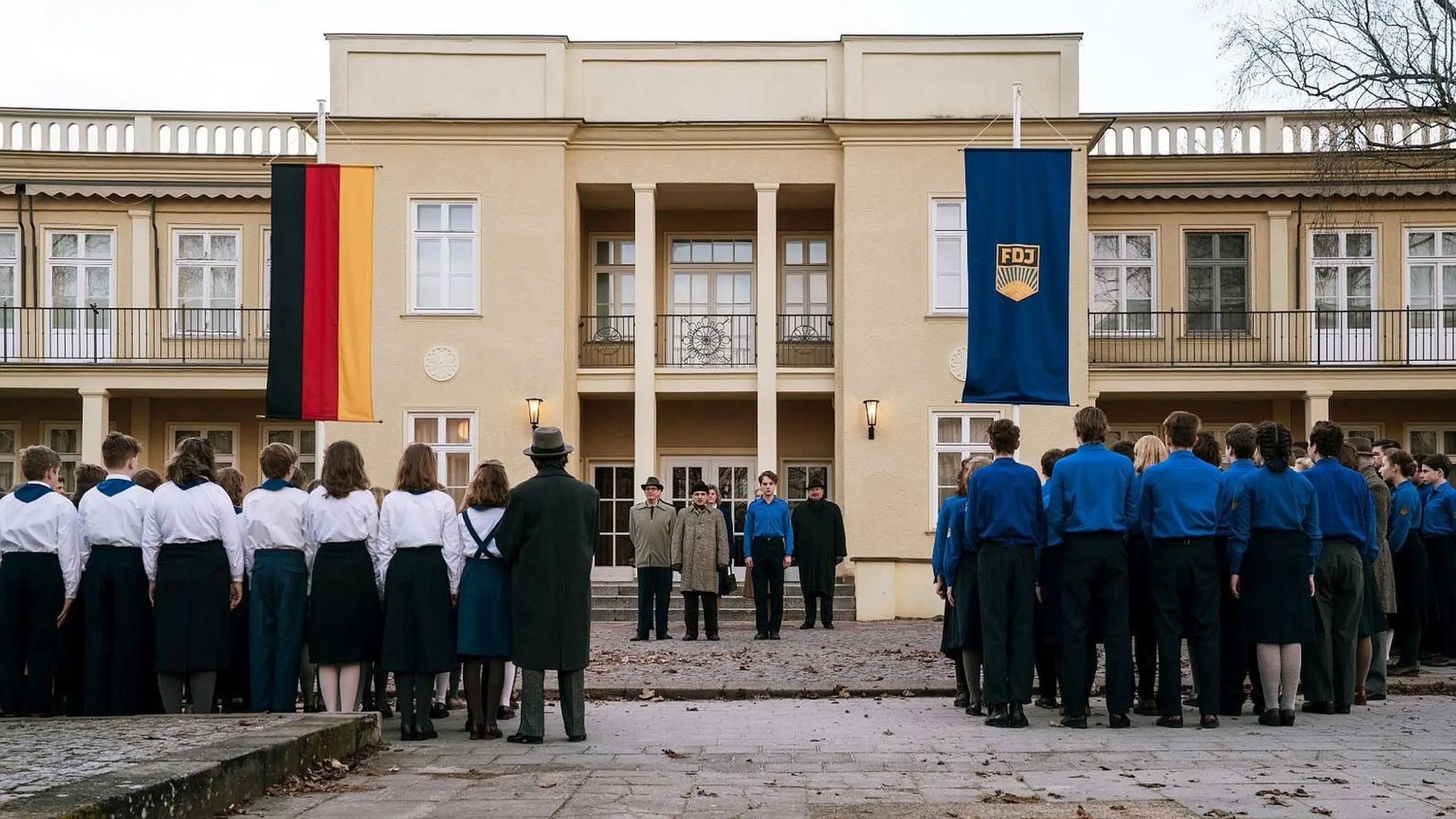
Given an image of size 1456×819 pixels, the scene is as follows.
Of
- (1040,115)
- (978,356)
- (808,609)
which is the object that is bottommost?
(808,609)

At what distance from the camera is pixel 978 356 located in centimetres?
1703

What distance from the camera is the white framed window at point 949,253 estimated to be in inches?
941

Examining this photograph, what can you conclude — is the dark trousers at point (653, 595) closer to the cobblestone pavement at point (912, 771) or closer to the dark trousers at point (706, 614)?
the dark trousers at point (706, 614)

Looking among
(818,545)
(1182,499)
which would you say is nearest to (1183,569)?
(1182,499)

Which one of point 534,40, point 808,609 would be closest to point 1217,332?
point 808,609

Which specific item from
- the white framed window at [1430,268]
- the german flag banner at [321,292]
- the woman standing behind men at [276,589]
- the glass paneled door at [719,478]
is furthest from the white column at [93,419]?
the woman standing behind men at [276,589]

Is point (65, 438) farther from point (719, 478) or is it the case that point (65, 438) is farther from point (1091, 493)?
point (1091, 493)

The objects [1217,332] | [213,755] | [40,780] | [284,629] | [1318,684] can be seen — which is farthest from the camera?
[1217,332]

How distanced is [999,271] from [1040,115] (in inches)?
286

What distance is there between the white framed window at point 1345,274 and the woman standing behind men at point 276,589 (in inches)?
819

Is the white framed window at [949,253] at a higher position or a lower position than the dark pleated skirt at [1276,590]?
higher

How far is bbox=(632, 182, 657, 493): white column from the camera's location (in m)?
24.2

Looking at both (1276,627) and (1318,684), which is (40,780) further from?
(1318,684)

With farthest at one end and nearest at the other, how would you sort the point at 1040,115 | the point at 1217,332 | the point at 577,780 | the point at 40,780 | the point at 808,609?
the point at 1217,332, the point at 1040,115, the point at 808,609, the point at 577,780, the point at 40,780
